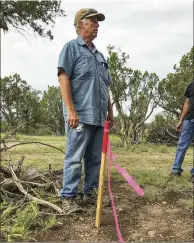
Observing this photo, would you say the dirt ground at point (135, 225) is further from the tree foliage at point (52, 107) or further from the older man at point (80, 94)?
the tree foliage at point (52, 107)

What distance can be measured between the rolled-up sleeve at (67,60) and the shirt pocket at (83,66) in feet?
0.17

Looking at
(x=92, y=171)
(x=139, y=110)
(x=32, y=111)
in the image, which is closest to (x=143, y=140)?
(x=139, y=110)

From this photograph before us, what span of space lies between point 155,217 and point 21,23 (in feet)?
24.4

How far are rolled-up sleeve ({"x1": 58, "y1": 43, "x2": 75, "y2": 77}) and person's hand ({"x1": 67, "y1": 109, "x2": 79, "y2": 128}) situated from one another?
0.41 metres

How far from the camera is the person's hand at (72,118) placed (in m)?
3.49

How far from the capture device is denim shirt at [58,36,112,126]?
12.0ft

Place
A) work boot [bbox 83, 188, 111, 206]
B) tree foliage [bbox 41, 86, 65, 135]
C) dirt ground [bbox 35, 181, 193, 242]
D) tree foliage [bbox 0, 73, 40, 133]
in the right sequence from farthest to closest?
tree foliage [bbox 41, 86, 65, 135]
tree foliage [bbox 0, 73, 40, 133]
work boot [bbox 83, 188, 111, 206]
dirt ground [bbox 35, 181, 193, 242]

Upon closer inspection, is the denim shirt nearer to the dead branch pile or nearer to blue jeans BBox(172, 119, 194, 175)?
the dead branch pile

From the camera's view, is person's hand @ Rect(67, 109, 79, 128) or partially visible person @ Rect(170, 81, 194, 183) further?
partially visible person @ Rect(170, 81, 194, 183)

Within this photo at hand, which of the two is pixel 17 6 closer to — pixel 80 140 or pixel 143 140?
pixel 80 140

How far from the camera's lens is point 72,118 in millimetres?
3490

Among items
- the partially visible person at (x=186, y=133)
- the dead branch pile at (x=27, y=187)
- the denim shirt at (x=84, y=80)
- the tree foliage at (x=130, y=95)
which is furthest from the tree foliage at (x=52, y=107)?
the denim shirt at (x=84, y=80)

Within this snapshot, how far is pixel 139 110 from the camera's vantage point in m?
13.3

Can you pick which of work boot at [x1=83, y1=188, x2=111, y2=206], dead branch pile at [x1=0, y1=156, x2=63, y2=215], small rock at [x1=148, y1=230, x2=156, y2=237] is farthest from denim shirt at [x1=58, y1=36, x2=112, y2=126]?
small rock at [x1=148, y1=230, x2=156, y2=237]
